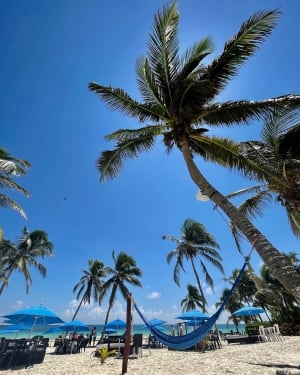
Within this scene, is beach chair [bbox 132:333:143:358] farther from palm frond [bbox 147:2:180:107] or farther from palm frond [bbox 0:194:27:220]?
palm frond [bbox 147:2:180:107]

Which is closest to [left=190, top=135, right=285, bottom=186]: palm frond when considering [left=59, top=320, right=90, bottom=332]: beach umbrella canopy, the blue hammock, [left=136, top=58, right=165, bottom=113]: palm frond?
[left=136, top=58, right=165, bottom=113]: palm frond

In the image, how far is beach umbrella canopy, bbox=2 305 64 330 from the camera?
10031 millimetres

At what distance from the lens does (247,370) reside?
6.73 meters

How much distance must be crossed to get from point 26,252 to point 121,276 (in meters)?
8.16

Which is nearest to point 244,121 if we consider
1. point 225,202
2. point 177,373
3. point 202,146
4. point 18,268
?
point 202,146

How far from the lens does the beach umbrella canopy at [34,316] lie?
32.9 ft

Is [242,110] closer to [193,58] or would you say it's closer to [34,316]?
[193,58]

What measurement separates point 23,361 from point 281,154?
9979 mm

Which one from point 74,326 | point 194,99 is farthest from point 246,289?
point 194,99

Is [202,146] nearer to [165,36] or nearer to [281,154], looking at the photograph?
[281,154]

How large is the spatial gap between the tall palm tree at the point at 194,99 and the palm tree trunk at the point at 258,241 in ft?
0.07

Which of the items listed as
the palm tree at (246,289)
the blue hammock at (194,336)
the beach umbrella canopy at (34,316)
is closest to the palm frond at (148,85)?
the blue hammock at (194,336)

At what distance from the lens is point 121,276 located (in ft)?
75.6

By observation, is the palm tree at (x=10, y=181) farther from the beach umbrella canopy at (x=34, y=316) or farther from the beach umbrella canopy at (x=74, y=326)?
the beach umbrella canopy at (x=74, y=326)
